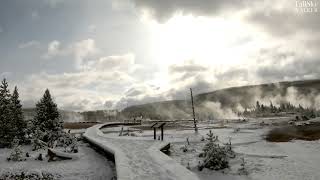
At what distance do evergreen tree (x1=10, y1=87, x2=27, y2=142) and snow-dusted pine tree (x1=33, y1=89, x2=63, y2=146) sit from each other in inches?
60.1

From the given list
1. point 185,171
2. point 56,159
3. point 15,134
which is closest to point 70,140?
point 15,134

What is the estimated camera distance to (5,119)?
32969 mm

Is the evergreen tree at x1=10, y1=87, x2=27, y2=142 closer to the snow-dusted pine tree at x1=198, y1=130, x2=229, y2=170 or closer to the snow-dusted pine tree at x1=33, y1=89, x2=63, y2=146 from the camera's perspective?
the snow-dusted pine tree at x1=33, y1=89, x2=63, y2=146

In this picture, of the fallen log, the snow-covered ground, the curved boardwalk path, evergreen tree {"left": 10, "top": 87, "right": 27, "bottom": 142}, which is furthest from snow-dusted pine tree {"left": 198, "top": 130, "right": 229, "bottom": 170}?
evergreen tree {"left": 10, "top": 87, "right": 27, "bottom": 142}

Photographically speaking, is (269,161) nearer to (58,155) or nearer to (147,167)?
(147,167)

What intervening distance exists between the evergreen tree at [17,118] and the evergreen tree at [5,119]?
58 cm

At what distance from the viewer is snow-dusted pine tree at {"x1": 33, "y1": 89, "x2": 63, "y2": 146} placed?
107ft

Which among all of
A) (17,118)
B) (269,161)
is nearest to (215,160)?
(269,161)

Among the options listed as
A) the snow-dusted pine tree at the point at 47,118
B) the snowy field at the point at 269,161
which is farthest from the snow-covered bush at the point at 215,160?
the snow-dusted pine tree at the point at 47,118

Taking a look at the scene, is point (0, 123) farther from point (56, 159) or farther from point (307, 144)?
point (307, 144)

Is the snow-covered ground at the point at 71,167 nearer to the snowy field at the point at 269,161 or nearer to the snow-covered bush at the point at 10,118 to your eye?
the snowy field at the point at 269,161

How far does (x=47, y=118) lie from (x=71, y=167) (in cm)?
1698

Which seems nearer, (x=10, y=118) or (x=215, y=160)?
(x=215, y=160)

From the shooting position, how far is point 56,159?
71.6 ft
